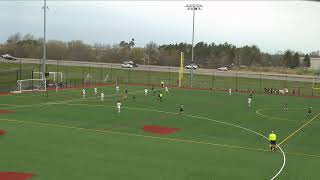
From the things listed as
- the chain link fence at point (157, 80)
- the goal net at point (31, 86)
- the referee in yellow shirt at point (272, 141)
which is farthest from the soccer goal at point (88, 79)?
the referee in yellow shirt at point (272, 141)

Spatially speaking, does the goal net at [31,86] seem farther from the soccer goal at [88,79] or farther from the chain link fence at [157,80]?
the soccer goal at [88,79]

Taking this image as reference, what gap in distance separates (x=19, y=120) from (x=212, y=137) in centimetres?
1515

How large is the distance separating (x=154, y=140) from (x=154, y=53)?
434ft

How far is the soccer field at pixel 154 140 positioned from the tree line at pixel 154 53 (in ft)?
300

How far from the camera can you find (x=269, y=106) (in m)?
47.7

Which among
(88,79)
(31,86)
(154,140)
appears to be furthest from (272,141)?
(88,79)

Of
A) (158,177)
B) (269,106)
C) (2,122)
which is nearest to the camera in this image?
(158,177)

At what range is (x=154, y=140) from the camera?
2783 cm

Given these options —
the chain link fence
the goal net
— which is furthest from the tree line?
the goal net

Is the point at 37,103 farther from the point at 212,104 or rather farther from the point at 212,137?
the point at 212,137

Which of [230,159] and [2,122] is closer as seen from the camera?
[230,159]

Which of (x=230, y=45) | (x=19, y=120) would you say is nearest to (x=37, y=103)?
(x=19, y=120)

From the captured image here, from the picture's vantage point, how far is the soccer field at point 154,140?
66.6 feet

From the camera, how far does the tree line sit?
141125mm
